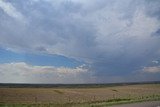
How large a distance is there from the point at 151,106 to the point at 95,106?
20.7ft

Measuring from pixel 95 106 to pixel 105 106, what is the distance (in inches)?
45.4

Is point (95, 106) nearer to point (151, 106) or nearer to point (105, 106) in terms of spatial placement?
point (105, 106)

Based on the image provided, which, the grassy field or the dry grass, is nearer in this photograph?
the grassy field

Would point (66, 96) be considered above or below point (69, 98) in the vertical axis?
above

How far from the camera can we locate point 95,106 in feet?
134

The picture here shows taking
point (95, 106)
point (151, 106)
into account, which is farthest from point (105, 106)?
point (151, 106)

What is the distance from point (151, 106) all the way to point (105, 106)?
5.27 meters

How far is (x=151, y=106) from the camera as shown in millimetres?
38938

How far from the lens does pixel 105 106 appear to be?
40938 millimetres

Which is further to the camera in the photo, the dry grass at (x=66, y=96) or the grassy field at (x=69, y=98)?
the dry grass at (x=66, y=96)

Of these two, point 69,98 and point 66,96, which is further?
point 66,96
